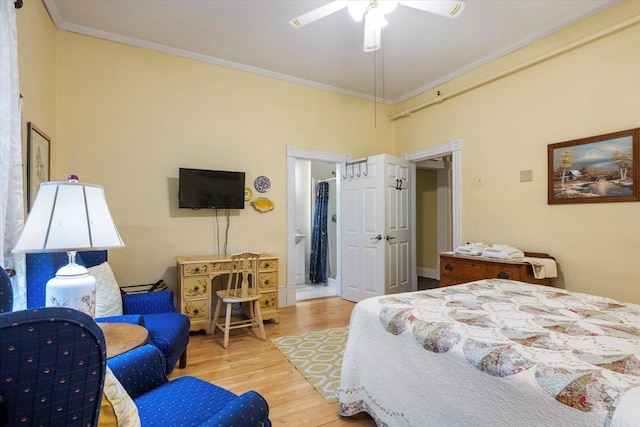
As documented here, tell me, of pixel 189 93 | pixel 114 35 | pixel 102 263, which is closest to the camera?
pixel 102 263

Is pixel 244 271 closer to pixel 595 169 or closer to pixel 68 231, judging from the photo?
pixel 68 231

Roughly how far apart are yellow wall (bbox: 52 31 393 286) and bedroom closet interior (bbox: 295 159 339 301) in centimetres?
178

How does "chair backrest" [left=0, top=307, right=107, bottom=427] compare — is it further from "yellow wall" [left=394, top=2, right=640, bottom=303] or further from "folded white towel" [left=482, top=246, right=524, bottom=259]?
"yellow wall" [left=394, top=2, right=640, bottom=303]

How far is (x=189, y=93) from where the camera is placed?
3.89 m

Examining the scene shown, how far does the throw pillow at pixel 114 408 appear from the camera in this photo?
836 mm

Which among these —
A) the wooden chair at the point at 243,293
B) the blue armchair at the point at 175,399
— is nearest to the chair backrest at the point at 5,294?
the blue armchair at the point at 175,399

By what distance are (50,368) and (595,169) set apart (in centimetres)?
385

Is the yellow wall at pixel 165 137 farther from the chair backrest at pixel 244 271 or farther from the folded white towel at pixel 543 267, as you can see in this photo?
the folded white towel at pixel 543 267

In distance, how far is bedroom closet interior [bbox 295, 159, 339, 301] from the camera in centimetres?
625

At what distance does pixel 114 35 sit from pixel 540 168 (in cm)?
467

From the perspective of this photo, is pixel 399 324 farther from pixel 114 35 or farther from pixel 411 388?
pixel 114 35

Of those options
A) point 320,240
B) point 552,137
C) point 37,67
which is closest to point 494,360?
point 552,137

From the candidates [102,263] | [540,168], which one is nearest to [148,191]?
[102,263]

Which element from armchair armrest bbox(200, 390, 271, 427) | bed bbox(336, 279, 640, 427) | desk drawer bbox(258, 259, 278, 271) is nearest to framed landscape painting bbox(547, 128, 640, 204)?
bed bbox(336, 279, 640, 427)
